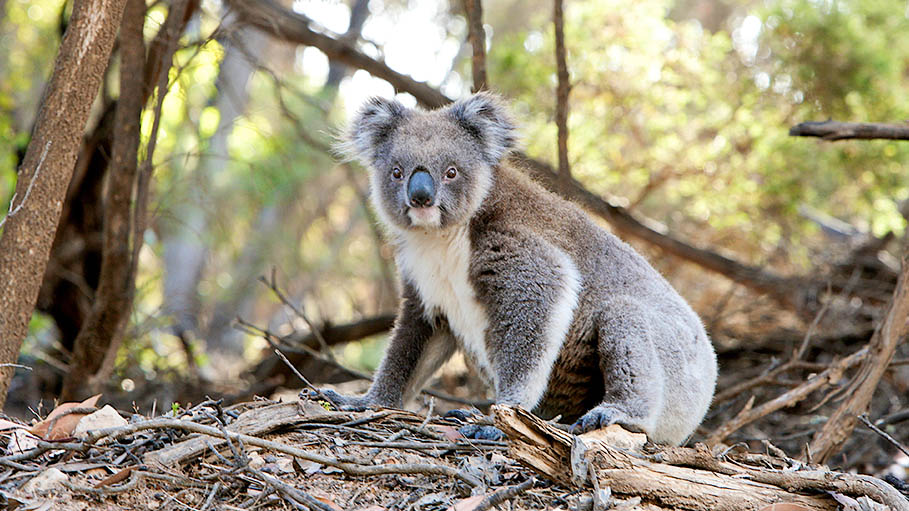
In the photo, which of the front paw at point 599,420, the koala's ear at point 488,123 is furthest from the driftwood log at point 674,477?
the koala's ear at point 488,123

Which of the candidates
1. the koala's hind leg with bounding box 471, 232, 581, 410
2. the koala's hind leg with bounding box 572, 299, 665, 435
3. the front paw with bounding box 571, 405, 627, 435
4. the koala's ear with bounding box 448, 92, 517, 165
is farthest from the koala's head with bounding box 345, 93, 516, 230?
the front paw with bounding box 571, 405, 627, 435

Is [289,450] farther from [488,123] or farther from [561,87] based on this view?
[561,87]

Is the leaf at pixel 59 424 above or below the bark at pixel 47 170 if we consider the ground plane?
below

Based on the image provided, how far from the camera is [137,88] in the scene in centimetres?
584

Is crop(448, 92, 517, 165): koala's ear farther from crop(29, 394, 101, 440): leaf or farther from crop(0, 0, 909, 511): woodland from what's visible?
crop(29, 394, 101, 440): leaf

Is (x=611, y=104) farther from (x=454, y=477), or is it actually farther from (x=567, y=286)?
(x=454, y=477)

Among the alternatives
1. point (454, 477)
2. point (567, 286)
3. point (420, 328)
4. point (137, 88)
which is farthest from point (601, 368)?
point (137, 88)

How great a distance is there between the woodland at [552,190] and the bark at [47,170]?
11 mm

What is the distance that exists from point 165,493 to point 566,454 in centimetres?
146

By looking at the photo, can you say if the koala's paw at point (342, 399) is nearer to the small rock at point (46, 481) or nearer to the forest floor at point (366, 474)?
the forest floor at point (366, 474)

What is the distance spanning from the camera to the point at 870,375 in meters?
5.10

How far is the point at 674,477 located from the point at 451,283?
63.9 inches

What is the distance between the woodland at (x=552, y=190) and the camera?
128 inches

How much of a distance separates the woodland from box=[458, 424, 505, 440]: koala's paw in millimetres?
82
